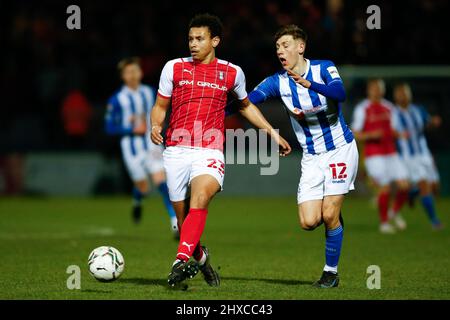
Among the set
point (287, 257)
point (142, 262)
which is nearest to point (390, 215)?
point (287, 257)

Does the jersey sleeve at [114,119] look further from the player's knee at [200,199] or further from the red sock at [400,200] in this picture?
the player's knee at [200,199]

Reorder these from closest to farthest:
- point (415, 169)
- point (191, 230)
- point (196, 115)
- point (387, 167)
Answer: point (191, 230), point (196, 115), point (387, 167), point (415, 169)

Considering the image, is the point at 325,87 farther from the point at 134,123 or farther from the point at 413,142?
the point at 413,142

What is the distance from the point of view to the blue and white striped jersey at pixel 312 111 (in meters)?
8.32

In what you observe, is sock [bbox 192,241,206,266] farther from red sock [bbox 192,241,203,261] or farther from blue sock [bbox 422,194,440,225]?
blue sock [bbox 422,194,440,225]

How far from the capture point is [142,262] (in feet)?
33.7

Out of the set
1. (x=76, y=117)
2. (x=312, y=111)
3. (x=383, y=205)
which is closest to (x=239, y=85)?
(x=312, y=111)

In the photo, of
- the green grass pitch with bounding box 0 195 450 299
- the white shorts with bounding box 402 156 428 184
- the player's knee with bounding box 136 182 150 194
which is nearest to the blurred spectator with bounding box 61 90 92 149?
the green grass pitch with bounding box 0 195 450 299

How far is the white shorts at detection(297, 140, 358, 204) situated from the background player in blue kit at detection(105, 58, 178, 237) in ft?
20.6

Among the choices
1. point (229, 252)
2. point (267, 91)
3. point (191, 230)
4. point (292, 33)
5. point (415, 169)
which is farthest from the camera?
point (415, 169)

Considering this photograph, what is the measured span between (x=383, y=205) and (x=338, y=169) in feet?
22.3

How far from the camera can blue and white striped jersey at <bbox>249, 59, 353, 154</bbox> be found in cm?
832

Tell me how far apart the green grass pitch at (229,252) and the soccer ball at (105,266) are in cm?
10

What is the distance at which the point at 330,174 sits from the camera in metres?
8.33
